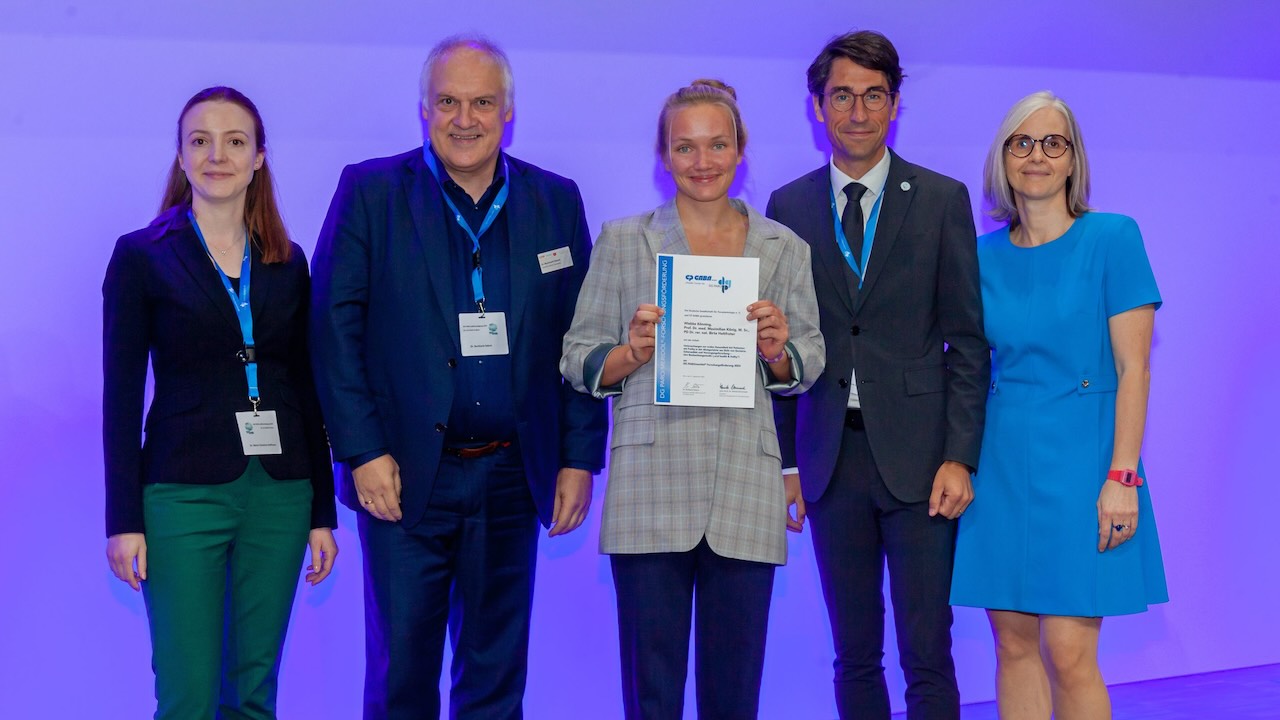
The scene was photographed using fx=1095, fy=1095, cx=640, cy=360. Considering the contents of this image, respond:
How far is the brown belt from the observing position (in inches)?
104

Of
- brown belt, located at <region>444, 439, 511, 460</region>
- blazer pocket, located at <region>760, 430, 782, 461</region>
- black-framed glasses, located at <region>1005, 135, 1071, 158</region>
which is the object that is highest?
black-framed glasses, located at <region>1005, 135, 1071, 158</region>

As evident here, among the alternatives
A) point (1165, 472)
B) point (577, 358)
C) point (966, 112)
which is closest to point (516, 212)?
point (577, 358)

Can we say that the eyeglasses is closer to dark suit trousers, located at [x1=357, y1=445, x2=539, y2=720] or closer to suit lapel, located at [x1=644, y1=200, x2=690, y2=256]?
suit lapel, located at [x1=644, y1=200, x2=690, y2=256]

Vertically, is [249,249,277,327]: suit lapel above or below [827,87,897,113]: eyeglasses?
below

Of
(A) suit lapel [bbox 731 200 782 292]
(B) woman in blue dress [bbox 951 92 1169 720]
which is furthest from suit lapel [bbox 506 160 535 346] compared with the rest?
(B) woman in blue dress [bbox 951 92 1169 720]

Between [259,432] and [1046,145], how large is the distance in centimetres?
204

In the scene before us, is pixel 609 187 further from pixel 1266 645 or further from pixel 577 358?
pixel 1266 645

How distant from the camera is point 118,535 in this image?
8.00 feet

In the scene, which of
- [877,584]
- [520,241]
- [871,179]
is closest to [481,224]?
[520,241]

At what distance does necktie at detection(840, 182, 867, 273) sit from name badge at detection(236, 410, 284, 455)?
150 centimetres

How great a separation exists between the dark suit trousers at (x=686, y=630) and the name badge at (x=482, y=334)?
0.59 meters

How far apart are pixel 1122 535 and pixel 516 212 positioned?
5.47ft

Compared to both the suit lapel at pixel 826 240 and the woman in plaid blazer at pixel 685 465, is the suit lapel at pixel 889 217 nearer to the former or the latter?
the suit lapel at pixel 826 240

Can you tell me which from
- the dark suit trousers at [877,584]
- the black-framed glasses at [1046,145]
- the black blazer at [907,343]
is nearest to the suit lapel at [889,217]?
the black blazer at [907,343]
